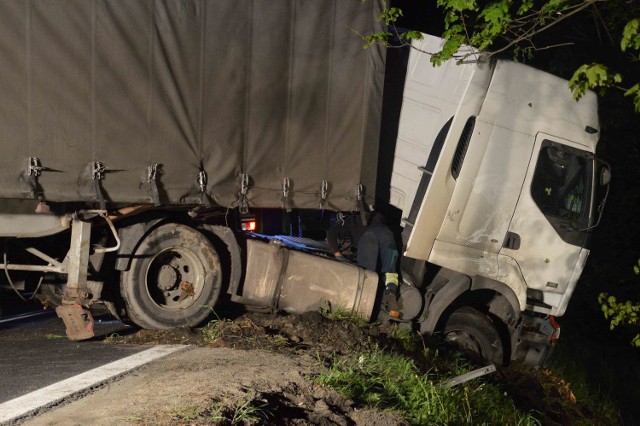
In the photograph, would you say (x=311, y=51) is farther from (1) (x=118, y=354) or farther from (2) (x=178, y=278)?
(1) (x=118, y=354)

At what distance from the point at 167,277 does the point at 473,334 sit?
10.9 feet

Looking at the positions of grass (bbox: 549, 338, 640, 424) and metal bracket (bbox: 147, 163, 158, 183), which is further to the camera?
grass (bbox: 549, 338, 640, 424)

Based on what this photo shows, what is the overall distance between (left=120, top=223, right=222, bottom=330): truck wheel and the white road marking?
72 centimetres

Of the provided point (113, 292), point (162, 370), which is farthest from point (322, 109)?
point (162, 370)

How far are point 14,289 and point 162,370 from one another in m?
2.25

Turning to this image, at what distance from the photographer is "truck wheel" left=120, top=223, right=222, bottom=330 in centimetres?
673

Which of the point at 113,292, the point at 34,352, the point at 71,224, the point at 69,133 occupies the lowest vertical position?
the point at 34,352

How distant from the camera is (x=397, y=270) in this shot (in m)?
7.83

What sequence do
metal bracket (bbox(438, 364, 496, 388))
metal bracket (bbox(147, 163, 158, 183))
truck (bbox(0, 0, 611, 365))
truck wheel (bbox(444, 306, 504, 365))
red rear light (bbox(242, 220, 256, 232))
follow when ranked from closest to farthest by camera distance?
truck (bbox(0, 0, 611, 365))
metal bracket (bbox(438, 364, 496, 388))
metal bracket (bbox(147, 163, 158, 183))
red rear light (bbox(242, 220, 256, 232))
truck wheel (bbox(444, 306, 504, 365))

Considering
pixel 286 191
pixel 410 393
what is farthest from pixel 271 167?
pixel 410 393

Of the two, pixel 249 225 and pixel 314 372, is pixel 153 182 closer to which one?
pixel 249 225

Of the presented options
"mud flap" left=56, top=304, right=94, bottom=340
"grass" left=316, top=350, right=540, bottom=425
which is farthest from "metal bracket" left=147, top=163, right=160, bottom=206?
"grass" left=316, top=350, right=540, bottom=425

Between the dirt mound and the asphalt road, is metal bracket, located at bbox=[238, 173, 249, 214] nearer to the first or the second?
the dirt mound

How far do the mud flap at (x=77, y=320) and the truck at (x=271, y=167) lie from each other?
2 cm
